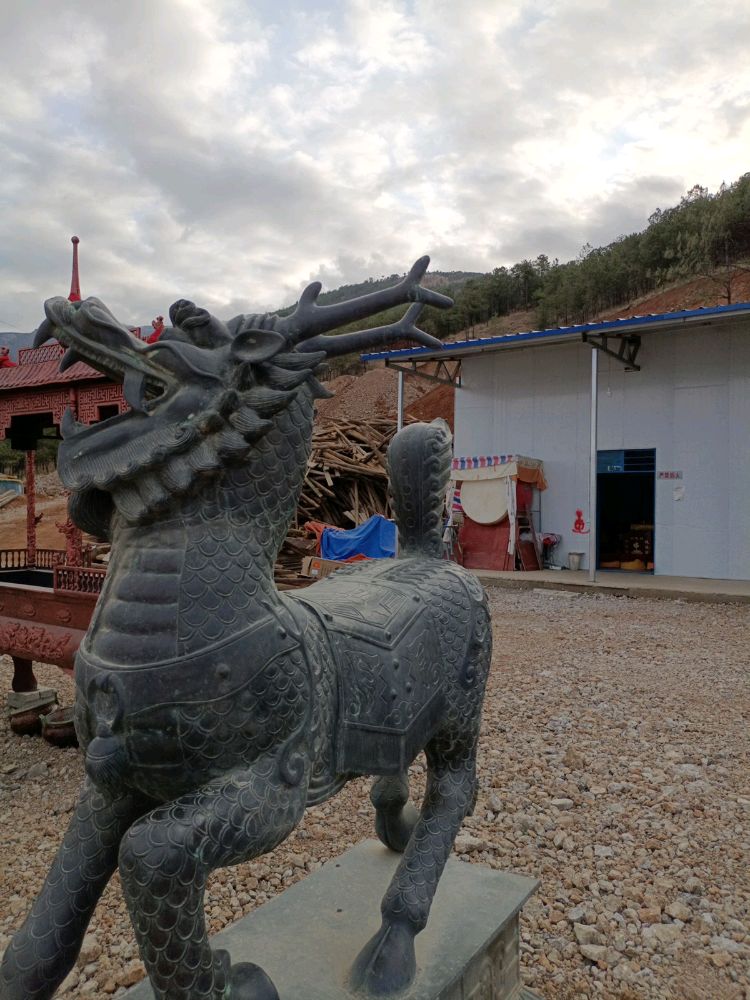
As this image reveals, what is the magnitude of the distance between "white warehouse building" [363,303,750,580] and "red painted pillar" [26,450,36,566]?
555 cm

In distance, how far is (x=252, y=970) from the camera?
1480 mm

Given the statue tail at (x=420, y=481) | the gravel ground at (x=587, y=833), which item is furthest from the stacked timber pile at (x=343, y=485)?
the statue tail at (x=420, y=481)

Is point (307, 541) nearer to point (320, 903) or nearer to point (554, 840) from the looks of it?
point (554, 840)

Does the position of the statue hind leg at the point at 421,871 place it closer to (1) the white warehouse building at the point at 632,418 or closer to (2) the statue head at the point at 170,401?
(2) the statue head at the point at 170,401

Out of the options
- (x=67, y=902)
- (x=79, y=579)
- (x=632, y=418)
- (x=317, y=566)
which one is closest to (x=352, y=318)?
(x=67, y=902)

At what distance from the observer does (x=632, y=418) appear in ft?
38.7

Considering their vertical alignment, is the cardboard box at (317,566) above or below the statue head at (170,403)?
below

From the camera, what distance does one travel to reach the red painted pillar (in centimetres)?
606

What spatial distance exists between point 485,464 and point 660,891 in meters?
9.62

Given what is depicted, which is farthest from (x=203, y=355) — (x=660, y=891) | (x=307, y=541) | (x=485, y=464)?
(x=485, y=464)

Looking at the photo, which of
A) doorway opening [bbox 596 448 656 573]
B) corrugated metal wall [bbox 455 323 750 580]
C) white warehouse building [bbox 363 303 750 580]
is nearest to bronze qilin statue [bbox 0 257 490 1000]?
white warehouse building [bbox 363 303 750 580]

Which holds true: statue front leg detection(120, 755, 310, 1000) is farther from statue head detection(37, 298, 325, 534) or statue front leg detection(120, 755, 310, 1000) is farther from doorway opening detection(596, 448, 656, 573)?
doorway opening detection(596, 448, 656, 573)

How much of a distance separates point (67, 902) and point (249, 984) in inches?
15.4

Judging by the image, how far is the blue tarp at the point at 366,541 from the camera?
33.3 ft
